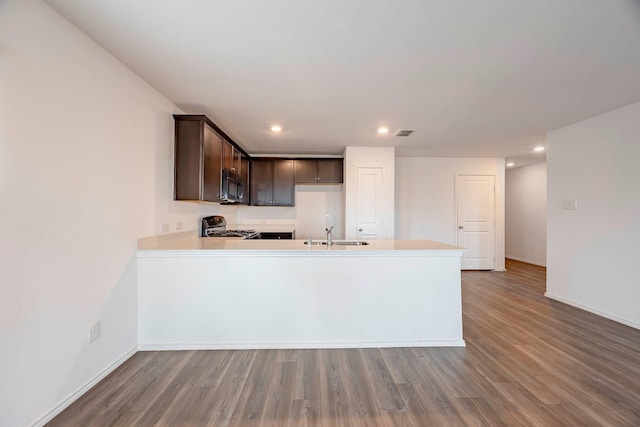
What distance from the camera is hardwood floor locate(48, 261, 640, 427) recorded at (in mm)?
1576

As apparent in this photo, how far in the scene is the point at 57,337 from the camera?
5.27ft

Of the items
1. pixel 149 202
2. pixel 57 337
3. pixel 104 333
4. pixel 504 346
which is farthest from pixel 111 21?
pixel 504 346

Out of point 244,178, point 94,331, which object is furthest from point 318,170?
point 94,331

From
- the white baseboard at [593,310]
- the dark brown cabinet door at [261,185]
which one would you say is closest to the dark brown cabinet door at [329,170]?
the dark brown cabinet door at [261,185]

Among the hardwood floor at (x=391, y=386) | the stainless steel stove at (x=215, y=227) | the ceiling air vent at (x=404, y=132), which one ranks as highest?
the ceiling air vent at (x=404, y=132)

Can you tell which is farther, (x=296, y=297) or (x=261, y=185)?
(x=261, y=185)

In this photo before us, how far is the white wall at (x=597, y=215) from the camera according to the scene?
9.48 feet

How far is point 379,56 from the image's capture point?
1952 millimetres

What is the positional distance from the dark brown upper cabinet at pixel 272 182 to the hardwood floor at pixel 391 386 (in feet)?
10.3

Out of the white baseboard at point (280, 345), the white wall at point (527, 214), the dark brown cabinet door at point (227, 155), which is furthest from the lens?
the white wall at point (527, 214)

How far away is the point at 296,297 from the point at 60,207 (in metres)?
1.80

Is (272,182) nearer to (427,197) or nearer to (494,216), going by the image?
(427,197)

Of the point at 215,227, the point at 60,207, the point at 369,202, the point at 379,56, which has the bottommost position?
the point at 215,227

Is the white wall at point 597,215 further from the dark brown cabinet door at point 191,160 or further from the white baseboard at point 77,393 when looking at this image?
the white baseboard at point 77,393
